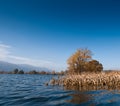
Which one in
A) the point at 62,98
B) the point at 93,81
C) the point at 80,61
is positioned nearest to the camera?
the point at 62,98

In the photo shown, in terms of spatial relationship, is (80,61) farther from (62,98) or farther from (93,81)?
(62,98)

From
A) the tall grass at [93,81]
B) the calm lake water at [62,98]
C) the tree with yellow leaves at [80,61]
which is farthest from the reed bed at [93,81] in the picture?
the tree with yellow leaves at [80,61]

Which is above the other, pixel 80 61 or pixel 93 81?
pixel 80 61

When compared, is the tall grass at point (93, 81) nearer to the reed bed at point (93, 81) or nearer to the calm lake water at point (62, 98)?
the reed bed at point (93, 81)

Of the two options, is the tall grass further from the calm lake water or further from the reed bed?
the calm lake water

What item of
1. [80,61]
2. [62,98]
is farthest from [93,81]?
[80,61]

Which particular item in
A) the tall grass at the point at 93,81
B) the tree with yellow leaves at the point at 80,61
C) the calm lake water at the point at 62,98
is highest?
the tree with yellow leaves at the point at 80,61

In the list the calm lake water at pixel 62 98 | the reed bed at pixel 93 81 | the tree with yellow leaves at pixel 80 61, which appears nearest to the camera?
the calm lake water at pixel 62 98

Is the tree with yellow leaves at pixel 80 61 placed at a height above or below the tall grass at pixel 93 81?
above

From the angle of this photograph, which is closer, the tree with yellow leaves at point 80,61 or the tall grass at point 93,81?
the tall grass at point 93,81

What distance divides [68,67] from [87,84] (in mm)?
37260

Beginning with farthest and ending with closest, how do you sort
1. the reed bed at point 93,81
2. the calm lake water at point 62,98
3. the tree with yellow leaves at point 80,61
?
1. the tree with yellow leaves at point 80,61
2. the reed bed at point 93,81
3. the calm lake water at point 62,98

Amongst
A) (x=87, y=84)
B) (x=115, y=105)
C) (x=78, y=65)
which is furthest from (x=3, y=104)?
(x=78, y=65)

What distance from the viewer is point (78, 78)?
31125mm
